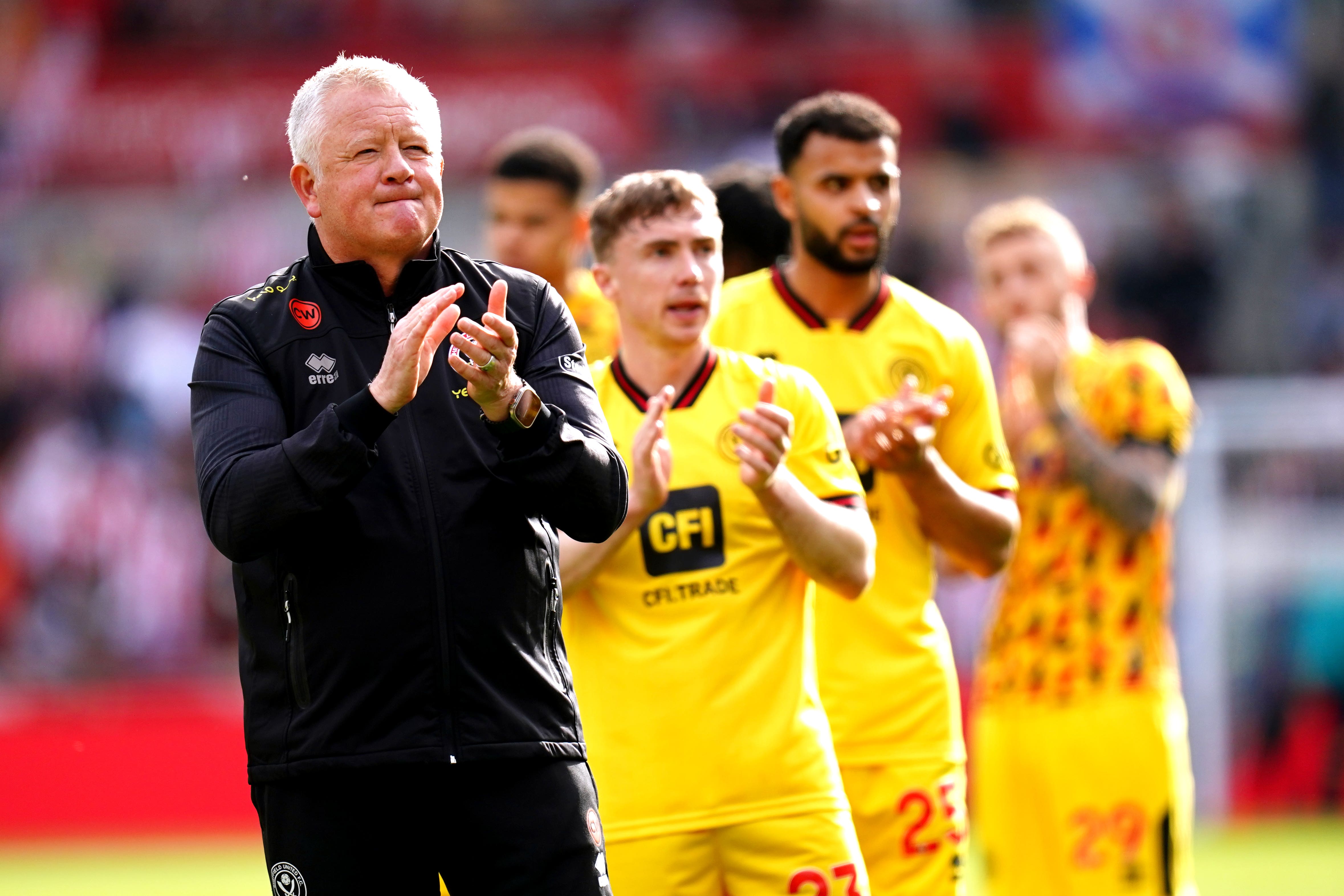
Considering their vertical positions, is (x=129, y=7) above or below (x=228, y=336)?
above

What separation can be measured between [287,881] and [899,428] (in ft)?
6.70

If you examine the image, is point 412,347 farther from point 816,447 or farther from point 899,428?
point 899,428

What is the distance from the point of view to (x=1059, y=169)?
697 inches

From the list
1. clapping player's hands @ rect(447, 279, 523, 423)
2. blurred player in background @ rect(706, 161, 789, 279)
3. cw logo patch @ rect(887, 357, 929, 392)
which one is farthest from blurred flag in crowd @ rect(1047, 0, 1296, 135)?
clapping player's hands @ rect(447, 279, 523, 423)

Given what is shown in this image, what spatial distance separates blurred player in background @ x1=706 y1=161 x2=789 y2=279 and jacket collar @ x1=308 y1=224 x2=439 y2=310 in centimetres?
265

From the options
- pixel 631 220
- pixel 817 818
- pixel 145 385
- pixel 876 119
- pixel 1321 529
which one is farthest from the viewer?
pixel 145 385

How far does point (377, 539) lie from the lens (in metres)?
3.29

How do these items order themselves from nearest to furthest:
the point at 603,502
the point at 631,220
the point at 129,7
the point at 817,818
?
the point at 603,502 → the point at 817,818 → the point at 631,220 → the point at 129,7

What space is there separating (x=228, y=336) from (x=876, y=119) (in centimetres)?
244

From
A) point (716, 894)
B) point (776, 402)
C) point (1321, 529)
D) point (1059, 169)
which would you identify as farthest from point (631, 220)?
point (1059, 169)

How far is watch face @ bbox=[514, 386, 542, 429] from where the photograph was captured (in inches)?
128

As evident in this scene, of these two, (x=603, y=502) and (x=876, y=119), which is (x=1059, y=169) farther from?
(x=603, y=502)

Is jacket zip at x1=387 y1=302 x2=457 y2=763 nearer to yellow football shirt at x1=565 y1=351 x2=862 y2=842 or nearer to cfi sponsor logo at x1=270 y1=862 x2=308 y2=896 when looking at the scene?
cfi sponsor logo at x1=270 y1=862 x2=308 y2=896

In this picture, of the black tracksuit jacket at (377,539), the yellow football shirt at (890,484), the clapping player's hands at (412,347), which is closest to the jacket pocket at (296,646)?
the black tracksuit jacket at (377,539)
